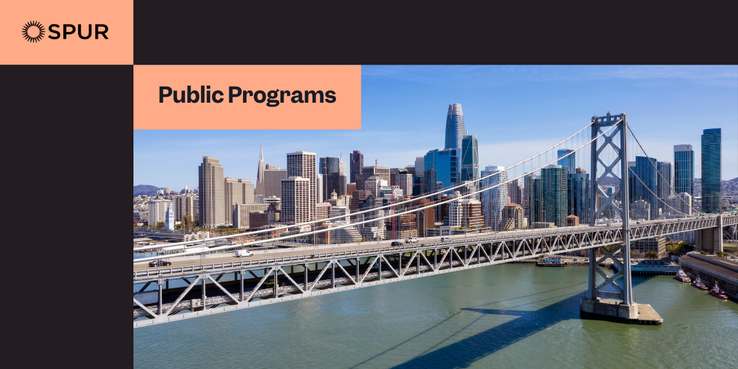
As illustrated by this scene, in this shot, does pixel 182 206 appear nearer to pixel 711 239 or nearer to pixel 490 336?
pixel 711 239

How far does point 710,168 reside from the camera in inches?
2328

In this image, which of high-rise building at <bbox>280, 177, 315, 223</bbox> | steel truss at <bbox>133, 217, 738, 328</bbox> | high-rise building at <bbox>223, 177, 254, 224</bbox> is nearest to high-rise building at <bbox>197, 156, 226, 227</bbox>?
high-rise building at <bbox>223, 177, 254, 224</bbox>

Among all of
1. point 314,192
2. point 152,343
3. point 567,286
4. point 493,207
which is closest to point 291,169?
point 314,192

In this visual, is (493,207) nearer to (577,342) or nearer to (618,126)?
(618,126)

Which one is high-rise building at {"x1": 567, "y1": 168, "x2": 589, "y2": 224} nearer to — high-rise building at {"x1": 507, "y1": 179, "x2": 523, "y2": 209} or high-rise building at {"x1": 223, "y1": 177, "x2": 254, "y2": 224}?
high-rise building at {"x1": 507, "y1": 179, "x2": 523, "y2": 209}

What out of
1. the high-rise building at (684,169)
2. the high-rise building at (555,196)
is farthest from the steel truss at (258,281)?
the high-rise building at (684,169)

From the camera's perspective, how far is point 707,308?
17250 mm

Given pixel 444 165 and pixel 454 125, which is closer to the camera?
pixel 444 165

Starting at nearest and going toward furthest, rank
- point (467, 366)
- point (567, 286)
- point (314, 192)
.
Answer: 1. point (467, 366)
2. point (567, 286)
3. point (314, 192)

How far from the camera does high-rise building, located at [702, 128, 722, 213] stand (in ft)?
186

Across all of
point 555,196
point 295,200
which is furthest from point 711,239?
point 295,200

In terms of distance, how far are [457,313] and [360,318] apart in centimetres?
347

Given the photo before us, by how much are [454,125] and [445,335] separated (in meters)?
101

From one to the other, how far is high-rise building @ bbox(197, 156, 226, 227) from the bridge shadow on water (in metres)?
62.9
